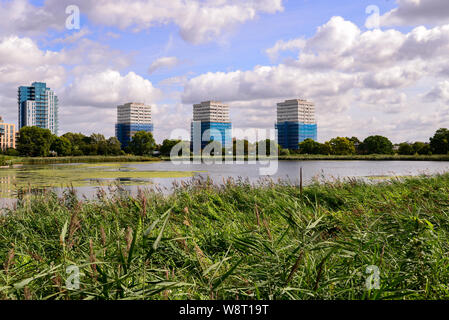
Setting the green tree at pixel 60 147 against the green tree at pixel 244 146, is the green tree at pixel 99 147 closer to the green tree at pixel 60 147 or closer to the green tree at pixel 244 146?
the green tree at pixel 60 147

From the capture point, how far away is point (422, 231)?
2.53 m

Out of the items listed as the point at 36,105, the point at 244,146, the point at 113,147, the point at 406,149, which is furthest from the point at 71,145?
the point at 36,105

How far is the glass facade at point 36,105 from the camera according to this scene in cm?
12962

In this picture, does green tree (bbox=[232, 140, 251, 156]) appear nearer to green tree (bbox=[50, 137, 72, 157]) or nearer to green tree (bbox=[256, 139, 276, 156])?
green tree (bbox=[256, 139, 276, 156])

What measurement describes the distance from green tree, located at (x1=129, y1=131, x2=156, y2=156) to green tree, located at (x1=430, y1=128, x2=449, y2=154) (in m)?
63.2

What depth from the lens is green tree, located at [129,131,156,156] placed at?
88.9 meters

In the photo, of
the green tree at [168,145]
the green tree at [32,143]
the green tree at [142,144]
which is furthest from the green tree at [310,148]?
the green tree at [32,143]

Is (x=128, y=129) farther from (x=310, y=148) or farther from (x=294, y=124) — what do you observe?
(x=310, y=148)

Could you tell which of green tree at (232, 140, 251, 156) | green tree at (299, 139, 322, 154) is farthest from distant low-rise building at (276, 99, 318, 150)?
green tree at (232, 140, 251, 156)

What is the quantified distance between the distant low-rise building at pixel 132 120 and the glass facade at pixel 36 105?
127 ft

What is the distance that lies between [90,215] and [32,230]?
1.00 meters
